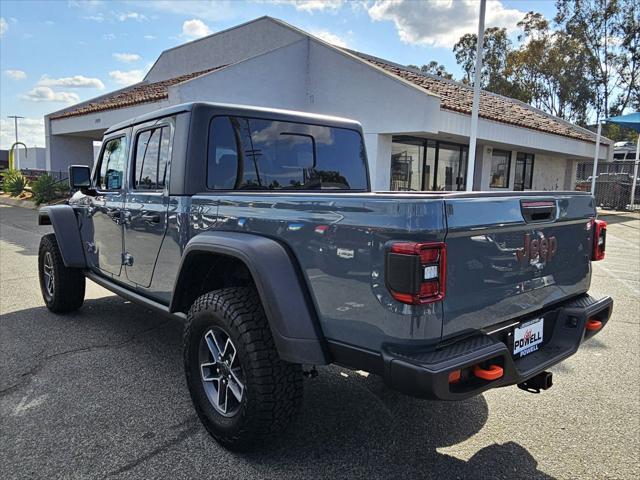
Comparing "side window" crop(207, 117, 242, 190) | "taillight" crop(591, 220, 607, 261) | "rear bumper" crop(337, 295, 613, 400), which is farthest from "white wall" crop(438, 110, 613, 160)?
"rear bumper" crop(337, 295, 613, 400)

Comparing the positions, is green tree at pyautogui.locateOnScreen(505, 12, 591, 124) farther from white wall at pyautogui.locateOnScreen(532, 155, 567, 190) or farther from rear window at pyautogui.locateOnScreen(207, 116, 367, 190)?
rear window at pyautogui.locateOnScreen(207, 116, 367, 190)

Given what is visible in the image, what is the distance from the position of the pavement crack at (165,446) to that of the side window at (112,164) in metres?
2.14

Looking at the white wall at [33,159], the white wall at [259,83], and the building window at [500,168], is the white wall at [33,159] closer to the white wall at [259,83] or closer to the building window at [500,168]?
the white wall at [259,83]

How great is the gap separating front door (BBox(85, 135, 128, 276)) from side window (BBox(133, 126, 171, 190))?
269 mm

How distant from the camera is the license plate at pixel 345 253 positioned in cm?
227

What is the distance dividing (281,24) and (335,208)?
14952 millimetres

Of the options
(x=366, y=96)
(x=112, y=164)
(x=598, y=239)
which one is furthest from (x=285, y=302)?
(x=366, y=96)

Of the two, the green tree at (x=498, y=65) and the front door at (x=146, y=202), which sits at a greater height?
the green tree at (x=498, y=65)

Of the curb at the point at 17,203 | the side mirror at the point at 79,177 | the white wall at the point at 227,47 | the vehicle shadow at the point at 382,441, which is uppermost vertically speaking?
the white wall at the point at 227,47

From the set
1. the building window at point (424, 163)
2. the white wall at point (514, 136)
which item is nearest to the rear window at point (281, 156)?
the white wall at point (514, 136)

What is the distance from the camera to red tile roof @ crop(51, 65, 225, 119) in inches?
579

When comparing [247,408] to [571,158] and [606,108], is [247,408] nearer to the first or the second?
[571,158]

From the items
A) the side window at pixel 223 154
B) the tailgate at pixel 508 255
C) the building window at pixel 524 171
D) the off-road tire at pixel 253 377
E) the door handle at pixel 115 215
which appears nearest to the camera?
the tailgate at pixel 508 255

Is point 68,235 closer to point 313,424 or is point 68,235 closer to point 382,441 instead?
point 313,424
